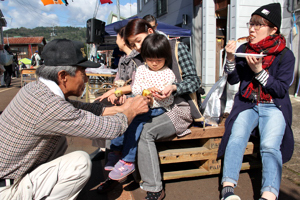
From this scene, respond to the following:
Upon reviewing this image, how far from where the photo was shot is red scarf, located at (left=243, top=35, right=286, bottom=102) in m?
2.16

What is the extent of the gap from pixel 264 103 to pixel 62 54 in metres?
1.87

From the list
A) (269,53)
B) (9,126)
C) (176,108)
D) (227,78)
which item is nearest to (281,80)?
(269,53)

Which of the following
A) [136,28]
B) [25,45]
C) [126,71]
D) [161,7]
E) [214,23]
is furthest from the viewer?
[25,45]

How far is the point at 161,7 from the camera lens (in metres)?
13.8

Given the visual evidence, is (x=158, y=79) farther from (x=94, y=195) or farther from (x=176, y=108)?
(x=94, y=195)

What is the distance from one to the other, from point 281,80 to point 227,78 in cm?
53

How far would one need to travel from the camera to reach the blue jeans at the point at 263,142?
74.0 inches

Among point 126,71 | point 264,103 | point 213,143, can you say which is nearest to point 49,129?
point 213,143

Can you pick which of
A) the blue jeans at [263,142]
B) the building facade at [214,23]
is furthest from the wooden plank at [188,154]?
the building facade at [214,23]

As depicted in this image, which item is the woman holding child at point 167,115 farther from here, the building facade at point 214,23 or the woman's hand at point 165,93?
the building facade at point 214,23

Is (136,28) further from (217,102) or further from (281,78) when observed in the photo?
(281,78)

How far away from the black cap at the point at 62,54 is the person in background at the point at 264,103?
1417 mm

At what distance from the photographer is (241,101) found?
2381 millimetres

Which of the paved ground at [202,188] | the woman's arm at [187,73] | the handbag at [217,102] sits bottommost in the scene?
the paved ground at [202,188]
